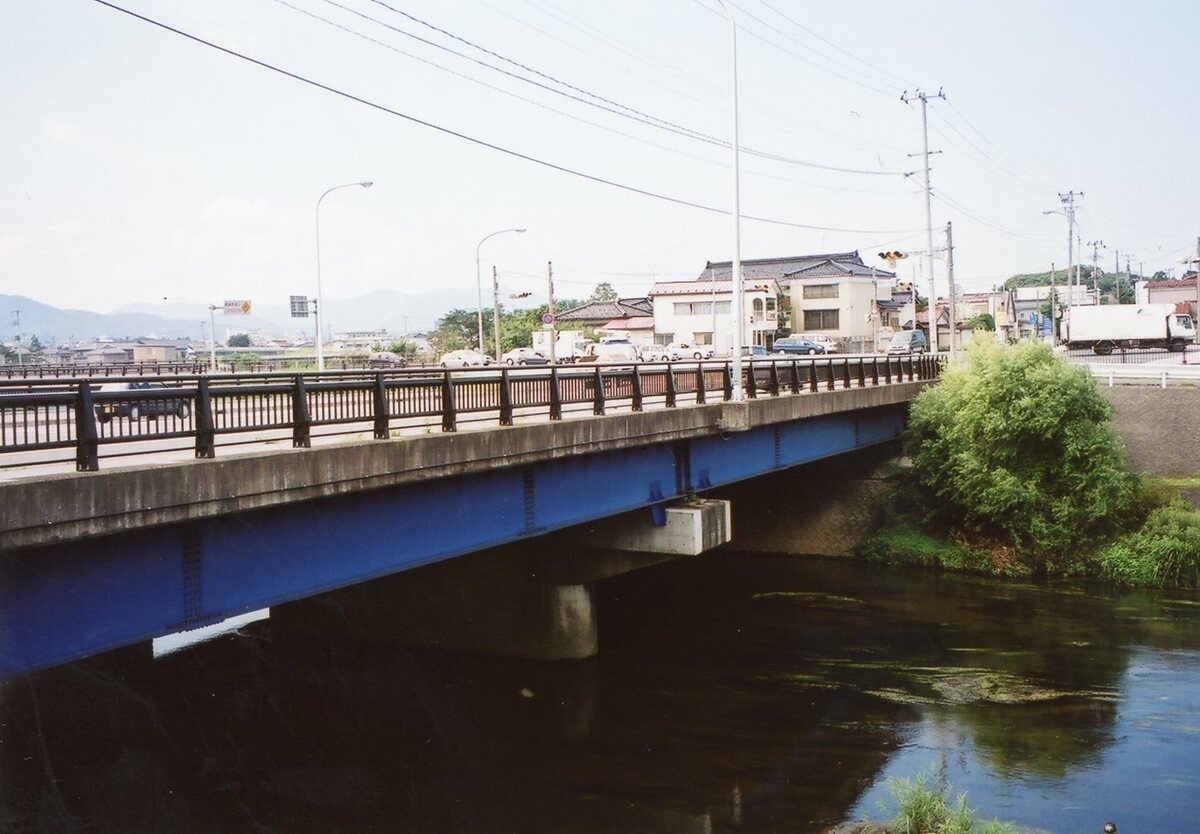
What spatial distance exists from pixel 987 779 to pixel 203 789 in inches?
517

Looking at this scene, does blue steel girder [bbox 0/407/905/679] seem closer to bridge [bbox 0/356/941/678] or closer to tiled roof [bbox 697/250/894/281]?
bridge [bbox 0/356/941/678]

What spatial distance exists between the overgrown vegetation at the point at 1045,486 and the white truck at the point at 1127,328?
39.8 metres

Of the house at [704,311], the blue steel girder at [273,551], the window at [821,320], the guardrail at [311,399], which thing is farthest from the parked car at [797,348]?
the blue steel girder at [273,551]

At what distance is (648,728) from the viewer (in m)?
20.0

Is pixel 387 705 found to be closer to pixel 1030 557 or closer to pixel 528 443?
pixel 528 443

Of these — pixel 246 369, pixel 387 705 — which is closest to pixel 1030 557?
pixel 387 705

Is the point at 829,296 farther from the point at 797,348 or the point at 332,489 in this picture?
the point at 332,489

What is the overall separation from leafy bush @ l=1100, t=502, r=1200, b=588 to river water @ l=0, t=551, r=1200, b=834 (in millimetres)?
2543

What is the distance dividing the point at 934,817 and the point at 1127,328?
63657 millimetres

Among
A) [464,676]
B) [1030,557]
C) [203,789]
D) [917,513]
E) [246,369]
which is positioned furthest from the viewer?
[246,369]

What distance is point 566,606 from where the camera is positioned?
24.1 meters

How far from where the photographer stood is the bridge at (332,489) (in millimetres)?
10188

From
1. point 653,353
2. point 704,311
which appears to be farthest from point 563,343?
point 653,353

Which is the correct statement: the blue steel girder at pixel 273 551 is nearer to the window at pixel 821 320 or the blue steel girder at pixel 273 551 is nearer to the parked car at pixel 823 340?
the parked car at pixel 823 340
